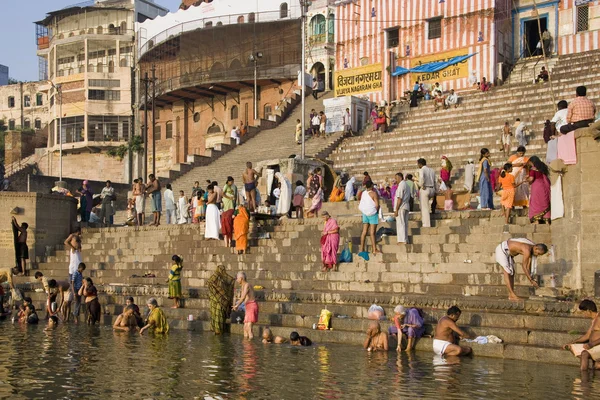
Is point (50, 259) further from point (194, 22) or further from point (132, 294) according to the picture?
point (194, 22)

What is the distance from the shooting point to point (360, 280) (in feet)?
47.0

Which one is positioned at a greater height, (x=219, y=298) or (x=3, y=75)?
(x=3, y=75)

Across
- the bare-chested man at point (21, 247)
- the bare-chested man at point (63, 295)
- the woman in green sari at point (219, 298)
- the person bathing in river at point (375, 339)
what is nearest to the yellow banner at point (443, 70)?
the bare-chested man at point (21, 247)

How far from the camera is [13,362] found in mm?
10352

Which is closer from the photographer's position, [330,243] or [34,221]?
[330,243]

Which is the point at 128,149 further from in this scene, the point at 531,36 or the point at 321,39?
the point at 531,36

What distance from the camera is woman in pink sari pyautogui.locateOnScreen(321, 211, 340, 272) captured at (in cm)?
1466

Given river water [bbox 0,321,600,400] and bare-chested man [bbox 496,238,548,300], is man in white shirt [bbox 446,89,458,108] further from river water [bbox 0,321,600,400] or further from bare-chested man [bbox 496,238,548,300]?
river water [bbox 0,321,600,400]

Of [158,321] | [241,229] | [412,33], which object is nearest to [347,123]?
[412,33]

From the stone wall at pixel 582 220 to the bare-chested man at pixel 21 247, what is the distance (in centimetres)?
1253

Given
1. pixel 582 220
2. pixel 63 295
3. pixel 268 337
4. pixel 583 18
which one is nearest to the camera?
pixel 582 220

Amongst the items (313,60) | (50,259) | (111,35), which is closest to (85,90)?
(111,35)

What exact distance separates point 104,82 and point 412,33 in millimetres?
24364

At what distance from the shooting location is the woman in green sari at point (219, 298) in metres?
13.2
